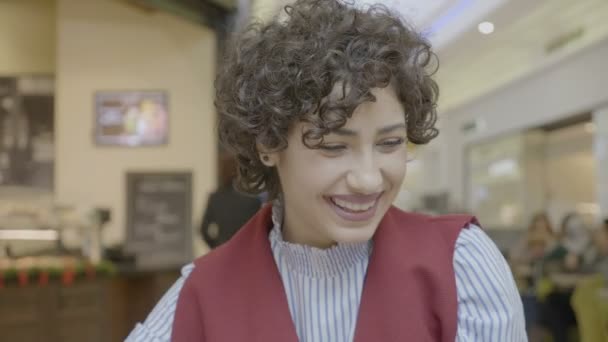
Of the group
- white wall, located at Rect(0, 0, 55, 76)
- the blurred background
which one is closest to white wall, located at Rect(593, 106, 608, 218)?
the blurred background

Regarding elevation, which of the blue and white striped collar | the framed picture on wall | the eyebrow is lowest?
the blue and white striped collar

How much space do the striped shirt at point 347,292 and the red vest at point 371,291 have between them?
0.02m

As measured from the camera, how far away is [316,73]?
1.12 m

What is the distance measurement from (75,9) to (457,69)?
3892mm

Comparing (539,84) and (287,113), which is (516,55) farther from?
(287,113)

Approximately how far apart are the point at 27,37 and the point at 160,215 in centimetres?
253

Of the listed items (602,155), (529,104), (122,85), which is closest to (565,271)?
(602,155)

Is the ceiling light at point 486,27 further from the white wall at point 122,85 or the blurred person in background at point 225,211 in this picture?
the white wall at point 122,85

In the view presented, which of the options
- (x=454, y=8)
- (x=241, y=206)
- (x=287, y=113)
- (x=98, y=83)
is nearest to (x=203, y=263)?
(x=287, y=113)

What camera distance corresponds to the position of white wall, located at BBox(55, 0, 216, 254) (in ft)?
26.7

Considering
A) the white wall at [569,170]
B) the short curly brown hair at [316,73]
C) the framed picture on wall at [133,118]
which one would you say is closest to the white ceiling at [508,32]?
the white wall at [569,170]

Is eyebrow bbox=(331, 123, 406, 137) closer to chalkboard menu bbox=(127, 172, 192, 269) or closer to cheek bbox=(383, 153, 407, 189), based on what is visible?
cheek bbox=(383, 153, 407, 189)

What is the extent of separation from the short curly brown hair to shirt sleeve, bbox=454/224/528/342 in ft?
0.74

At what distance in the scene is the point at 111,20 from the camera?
8180mm
